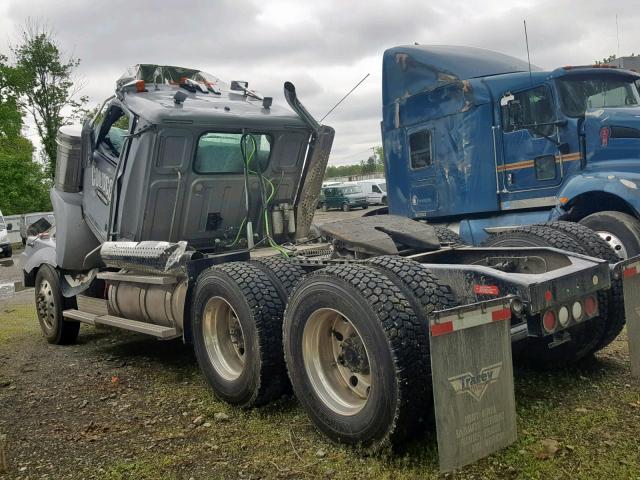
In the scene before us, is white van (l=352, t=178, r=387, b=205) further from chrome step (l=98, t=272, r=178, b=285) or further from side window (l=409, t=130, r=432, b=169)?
chrome step (l=98, t=272, r=178, b=285)

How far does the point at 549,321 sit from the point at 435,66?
6.13 m

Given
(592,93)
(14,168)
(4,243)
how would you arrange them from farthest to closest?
(14,168), (4,243), (592,93)

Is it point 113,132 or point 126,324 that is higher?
Answer: point 113,132

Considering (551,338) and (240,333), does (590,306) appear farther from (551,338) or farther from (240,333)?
(240,333)

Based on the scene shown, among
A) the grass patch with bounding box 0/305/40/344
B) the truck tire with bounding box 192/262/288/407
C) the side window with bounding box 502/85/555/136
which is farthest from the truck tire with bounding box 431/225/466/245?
the grass patch with bounding box 0/305/40/344

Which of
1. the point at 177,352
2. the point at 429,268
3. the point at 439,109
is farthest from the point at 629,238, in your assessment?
the point at 177,352

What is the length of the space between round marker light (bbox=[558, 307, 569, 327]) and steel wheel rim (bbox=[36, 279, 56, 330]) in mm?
5479

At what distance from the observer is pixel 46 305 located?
6.93 metres

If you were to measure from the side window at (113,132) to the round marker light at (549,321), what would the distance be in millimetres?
4073

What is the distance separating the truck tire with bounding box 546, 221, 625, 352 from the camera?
3.98 metres

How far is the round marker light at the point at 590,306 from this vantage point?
3519 mm

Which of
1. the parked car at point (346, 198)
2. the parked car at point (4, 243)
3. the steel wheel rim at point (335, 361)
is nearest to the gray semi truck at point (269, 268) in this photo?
the steel wheel rim at point (335, 361)

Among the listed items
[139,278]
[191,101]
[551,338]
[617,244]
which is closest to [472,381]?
[551,338]

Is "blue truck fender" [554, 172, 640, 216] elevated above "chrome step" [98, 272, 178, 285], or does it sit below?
above
